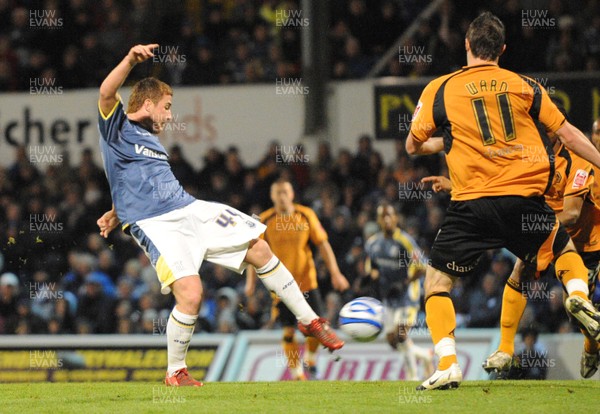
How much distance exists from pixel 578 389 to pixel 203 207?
110 inches

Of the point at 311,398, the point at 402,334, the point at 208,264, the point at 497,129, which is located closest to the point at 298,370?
the point at 402,334

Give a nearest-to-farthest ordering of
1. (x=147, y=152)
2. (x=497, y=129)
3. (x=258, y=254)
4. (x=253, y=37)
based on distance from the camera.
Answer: (x=497, y=129) < (x=147, y=152) < (x=258, y=254) < (x=253, y=37)

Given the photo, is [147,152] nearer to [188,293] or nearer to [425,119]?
[188,293]

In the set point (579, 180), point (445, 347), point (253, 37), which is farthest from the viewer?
point (253, 37)

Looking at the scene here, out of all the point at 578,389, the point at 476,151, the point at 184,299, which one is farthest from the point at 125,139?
the point at 578,389

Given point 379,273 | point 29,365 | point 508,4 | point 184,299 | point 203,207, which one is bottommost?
point 29,365

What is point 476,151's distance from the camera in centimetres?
677

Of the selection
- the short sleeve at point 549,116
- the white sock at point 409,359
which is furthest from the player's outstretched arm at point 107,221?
the white sock at point 409,359

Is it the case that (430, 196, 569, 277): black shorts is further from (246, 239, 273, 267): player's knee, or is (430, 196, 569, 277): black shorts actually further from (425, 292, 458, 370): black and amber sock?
(246, 239, 273, 267): player's knee

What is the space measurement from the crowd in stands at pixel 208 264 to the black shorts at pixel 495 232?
6.17 meters

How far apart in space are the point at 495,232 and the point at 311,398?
5.03ft

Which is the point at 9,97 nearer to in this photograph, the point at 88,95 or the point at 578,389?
the point at 88,95

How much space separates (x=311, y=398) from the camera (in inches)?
270

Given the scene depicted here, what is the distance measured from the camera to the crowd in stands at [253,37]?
16.0 metres
